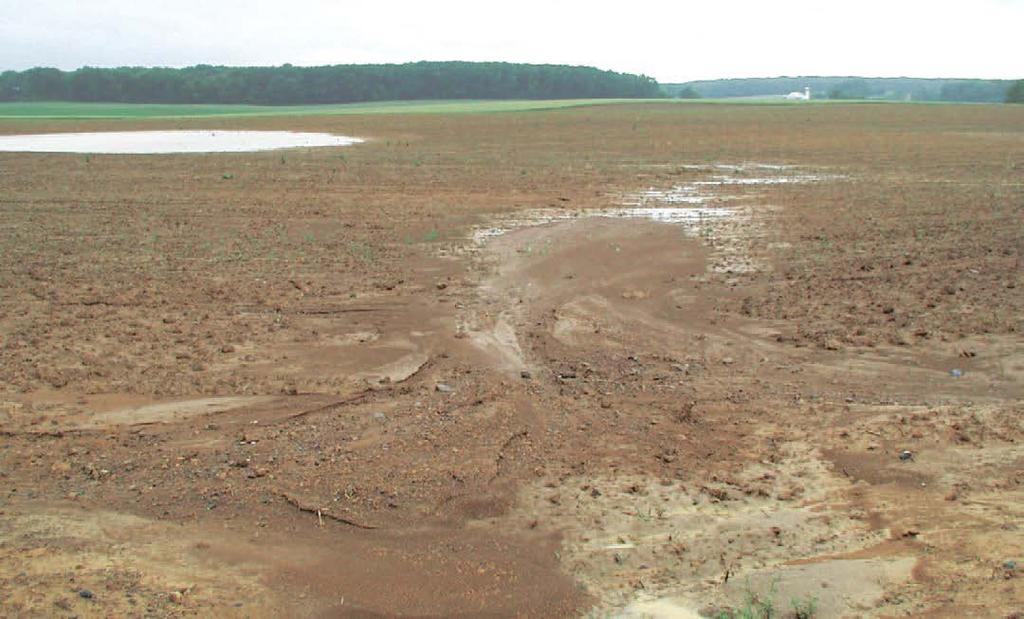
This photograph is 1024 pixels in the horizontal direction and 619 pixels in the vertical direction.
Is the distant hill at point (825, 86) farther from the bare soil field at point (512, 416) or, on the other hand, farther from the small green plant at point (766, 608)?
the small green plant at point (766, 608)

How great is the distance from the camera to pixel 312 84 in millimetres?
103688

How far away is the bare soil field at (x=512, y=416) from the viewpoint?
15.3 ft

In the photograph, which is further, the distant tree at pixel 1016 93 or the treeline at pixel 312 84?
the treeline at pixel 312 84

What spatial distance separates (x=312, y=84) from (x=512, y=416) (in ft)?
339

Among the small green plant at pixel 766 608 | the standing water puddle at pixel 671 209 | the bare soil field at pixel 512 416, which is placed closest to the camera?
the small green plant at pixel 766 608

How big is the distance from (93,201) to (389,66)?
102784mm

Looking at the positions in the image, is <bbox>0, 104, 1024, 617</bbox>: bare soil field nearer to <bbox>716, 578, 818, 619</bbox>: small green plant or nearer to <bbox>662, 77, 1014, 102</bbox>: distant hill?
<bbox>716, 578, 818, 619</bbox>: small green plant

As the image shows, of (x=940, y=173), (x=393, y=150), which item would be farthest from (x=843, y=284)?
(x=393, y=150)

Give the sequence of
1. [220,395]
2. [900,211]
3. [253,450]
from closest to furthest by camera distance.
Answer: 1. [253,450]
2. [220,395]
3. [900,211]

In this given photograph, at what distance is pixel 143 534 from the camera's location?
511 centimetres

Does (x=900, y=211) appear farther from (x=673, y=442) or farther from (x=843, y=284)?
(x=673, y=442)

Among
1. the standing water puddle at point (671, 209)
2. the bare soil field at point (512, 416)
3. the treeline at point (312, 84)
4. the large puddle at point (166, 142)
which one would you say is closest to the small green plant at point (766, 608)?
the bare soil field at point (512, 416)

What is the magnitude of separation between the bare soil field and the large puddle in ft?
57.6

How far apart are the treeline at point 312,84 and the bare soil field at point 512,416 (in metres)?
91.0
